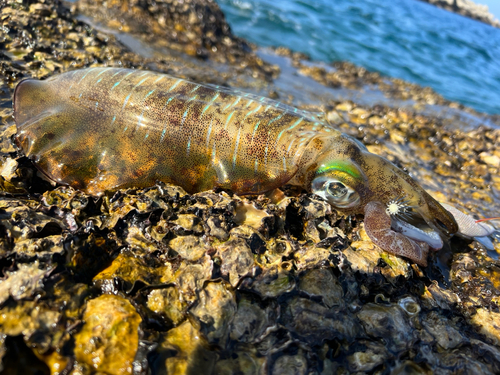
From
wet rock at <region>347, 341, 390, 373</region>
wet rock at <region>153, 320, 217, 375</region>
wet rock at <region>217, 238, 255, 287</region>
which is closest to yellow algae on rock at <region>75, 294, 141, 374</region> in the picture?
wet rock at <region>153, 320, 217, 375</region>

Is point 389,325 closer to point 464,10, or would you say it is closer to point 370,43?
point 370,43

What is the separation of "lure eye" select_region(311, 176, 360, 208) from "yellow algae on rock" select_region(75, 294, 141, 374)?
1652 millimetres

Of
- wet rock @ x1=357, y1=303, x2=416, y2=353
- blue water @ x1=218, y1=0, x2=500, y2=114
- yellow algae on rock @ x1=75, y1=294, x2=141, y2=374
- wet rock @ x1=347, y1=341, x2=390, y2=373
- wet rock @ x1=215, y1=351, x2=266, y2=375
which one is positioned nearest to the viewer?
yellow algae on rock @ x1=75, y1=294, x2=141, y2=374

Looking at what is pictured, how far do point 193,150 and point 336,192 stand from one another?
4.03 ft

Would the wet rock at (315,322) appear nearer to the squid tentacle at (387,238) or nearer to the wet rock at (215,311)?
the wet rock at (215,311)

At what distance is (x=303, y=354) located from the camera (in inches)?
70.4

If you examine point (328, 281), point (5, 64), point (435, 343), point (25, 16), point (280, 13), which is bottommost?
point (435, 343)

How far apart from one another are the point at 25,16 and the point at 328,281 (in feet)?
17.5

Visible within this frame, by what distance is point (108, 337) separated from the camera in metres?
1.62

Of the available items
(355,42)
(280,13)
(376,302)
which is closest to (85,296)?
(376,302)

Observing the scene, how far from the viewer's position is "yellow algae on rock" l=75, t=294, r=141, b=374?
1548mm

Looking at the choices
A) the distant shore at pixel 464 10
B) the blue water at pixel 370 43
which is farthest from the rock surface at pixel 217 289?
the distant shore at pixel 464 10

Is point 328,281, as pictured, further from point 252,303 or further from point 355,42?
point 355,42

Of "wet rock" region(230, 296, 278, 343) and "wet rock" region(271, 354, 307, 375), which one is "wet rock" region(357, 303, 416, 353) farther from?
"wet rock" region(230, 296, 278, 343)
